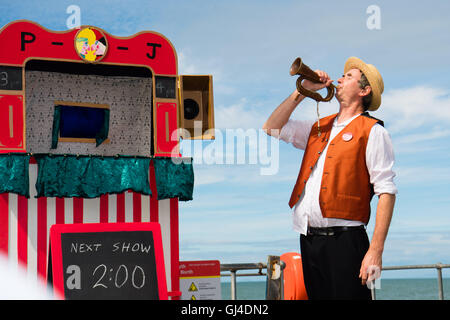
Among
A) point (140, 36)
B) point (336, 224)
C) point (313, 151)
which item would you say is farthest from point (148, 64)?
point (336, 224)

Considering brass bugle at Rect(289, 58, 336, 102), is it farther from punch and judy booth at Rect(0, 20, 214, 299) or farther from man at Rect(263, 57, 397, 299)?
punch and judy booth at Rect(0, 20, 214, 299)

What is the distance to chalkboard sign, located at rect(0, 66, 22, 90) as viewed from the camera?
6.12 meters

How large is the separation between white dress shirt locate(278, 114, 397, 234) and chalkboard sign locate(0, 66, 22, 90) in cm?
394

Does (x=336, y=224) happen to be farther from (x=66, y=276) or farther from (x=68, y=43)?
(x=68, y=43)

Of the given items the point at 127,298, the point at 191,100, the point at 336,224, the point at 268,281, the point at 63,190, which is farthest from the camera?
the point at 191,100

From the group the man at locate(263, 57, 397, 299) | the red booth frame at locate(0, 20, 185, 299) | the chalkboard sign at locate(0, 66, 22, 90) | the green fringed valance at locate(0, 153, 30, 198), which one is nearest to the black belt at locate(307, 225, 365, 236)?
the man at locate(263, 57, 397, 299)

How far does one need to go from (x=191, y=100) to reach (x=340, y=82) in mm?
3316

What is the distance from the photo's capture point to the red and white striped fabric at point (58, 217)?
5941mm

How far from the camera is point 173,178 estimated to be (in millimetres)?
6344

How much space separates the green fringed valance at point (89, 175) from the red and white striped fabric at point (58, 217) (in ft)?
0.63

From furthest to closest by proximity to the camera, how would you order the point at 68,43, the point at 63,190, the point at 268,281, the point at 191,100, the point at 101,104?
the point at 101,104
the point at 191,100
the point at 68,43
the point at 63,190
the point at 268,281

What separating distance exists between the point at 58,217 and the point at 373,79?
157 inches

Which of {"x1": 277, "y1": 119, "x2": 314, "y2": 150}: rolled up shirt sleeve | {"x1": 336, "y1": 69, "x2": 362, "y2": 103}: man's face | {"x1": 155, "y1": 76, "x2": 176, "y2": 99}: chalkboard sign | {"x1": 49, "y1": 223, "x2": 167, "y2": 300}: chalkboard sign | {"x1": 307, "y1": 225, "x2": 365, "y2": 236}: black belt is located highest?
{"x1": 155, "y1": 76, "x2": 176, "y2": 99}: chalkboard sign

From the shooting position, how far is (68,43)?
6.43 meters
